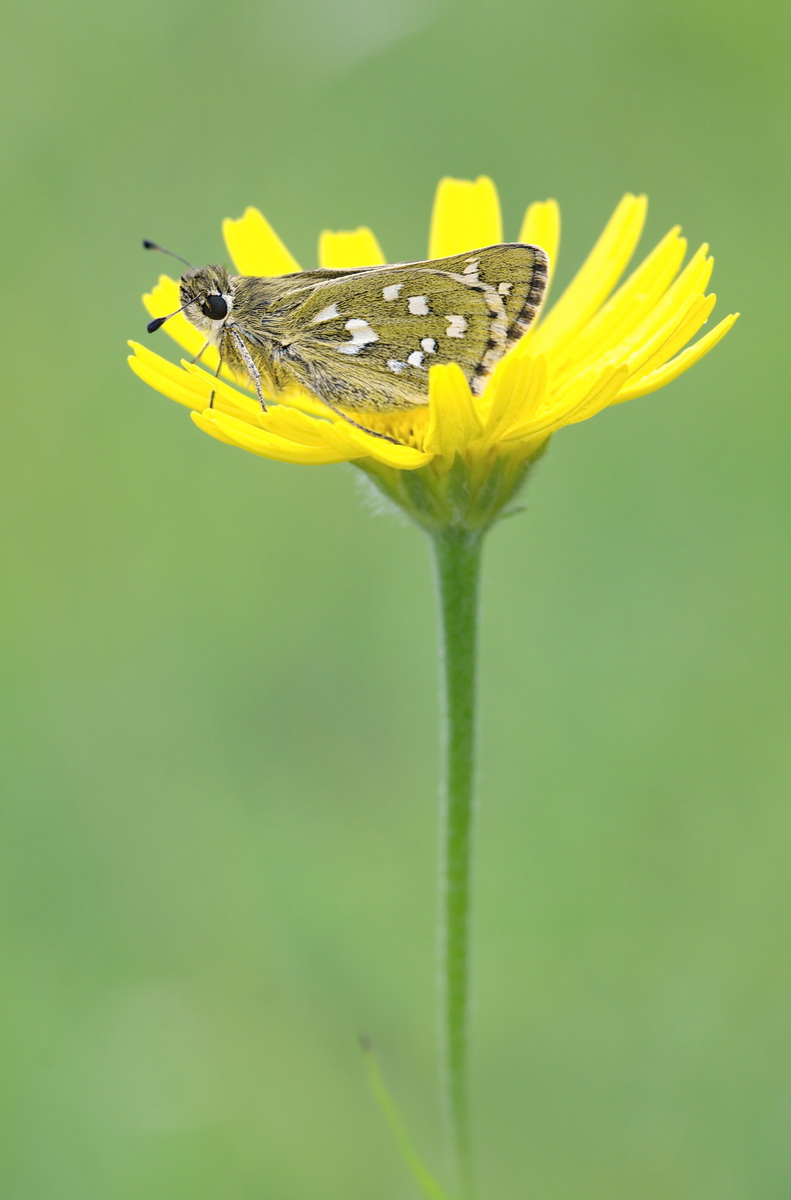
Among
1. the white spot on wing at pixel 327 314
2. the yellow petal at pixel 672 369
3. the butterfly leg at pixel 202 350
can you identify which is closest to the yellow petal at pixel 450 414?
the yellow petal at pixel 672 369

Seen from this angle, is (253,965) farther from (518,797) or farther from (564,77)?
(564,77)

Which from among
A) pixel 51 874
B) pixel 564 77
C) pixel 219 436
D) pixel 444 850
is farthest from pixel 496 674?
pixel 564 77

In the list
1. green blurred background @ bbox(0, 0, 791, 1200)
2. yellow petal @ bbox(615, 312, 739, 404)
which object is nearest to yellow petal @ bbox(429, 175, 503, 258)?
green blurred background @ bbox(0, 0, 791, 1200)

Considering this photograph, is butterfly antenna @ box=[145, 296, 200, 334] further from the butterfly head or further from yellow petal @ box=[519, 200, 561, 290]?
yellow petal @ box=[519, 200, 561, 290]

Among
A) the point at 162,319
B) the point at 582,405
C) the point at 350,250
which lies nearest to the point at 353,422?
the point at 162,319

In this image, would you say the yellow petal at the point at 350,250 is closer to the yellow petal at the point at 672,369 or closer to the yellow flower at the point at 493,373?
the yellow flower at the point at 493,373

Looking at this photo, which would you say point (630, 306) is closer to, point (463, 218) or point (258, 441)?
point (463, 218)

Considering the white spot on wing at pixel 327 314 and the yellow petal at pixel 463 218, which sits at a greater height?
the yellow petal at pixel 463 218
